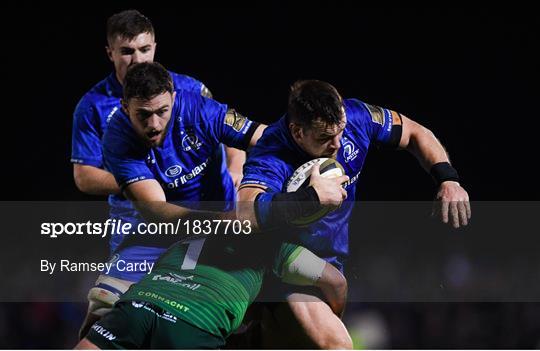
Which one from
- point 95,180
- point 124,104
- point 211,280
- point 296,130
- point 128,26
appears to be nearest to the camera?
point 296,130

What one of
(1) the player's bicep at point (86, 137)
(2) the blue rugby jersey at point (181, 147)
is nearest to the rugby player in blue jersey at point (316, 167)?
(2) the blue rugby jersey at point (181, 147)

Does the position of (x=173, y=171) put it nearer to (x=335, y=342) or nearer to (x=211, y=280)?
(x=211, y=280)

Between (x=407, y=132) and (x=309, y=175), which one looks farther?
(x=407, y=132)

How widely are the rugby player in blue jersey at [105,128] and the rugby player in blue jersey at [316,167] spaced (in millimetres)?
502

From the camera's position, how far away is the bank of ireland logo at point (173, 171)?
4.62 m

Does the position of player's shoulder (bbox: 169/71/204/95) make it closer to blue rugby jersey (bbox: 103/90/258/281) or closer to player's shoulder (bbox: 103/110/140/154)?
blue rugby jersey (bbox: 103/90/258/281)

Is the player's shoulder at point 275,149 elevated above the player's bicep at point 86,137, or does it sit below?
above

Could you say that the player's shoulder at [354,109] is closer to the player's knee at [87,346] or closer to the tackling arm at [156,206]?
the tackling arm at [156,206]

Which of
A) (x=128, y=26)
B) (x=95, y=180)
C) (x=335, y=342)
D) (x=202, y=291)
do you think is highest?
(x=128, y=26)

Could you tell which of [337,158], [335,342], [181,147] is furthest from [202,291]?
[337,158]

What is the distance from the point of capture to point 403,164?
21.7 ft

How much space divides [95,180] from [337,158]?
1.46m

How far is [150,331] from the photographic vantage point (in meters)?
4.17

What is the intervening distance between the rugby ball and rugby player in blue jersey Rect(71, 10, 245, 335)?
693mm
